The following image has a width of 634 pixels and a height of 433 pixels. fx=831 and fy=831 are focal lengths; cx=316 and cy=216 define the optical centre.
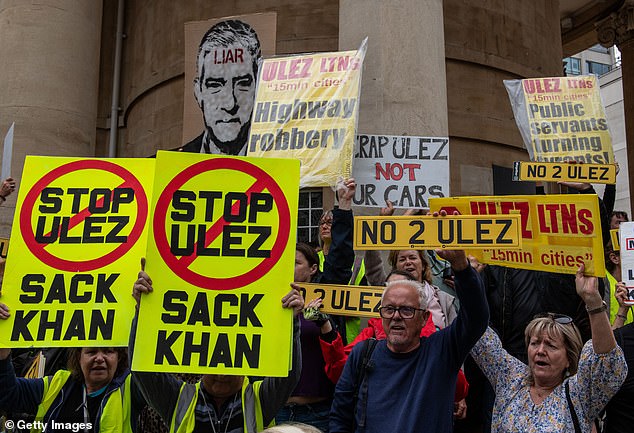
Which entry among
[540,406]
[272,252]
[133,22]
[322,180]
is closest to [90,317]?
[272,252]

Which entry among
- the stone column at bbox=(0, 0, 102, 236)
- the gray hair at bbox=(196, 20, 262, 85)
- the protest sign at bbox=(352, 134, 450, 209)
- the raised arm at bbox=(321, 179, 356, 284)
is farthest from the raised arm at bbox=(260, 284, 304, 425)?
the stone column at bbox=(0, 0, 102, 236)

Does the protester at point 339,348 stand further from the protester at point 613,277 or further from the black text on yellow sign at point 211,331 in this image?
the protester at point 613,277

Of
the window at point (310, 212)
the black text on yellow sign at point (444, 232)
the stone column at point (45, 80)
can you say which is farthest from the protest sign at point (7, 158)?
the window at point (310, 212)

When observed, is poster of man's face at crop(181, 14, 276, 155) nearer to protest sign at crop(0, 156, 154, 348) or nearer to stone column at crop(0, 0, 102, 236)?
stone column at crop(0, 0, 102, 236)

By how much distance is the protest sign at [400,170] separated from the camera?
6980 millimetres

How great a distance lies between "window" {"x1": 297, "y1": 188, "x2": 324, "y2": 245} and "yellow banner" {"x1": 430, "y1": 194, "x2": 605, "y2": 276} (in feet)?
26.1

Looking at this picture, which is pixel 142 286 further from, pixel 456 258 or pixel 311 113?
pixel 311 113

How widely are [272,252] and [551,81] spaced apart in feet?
17.3

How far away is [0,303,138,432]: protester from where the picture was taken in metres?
4.64

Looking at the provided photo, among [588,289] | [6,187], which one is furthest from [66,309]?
[588,289]

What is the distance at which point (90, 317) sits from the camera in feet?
14.8

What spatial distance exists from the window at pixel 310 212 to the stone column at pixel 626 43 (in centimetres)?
887

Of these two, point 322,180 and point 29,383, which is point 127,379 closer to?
point 29,383

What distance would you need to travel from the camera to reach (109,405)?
468 cm
